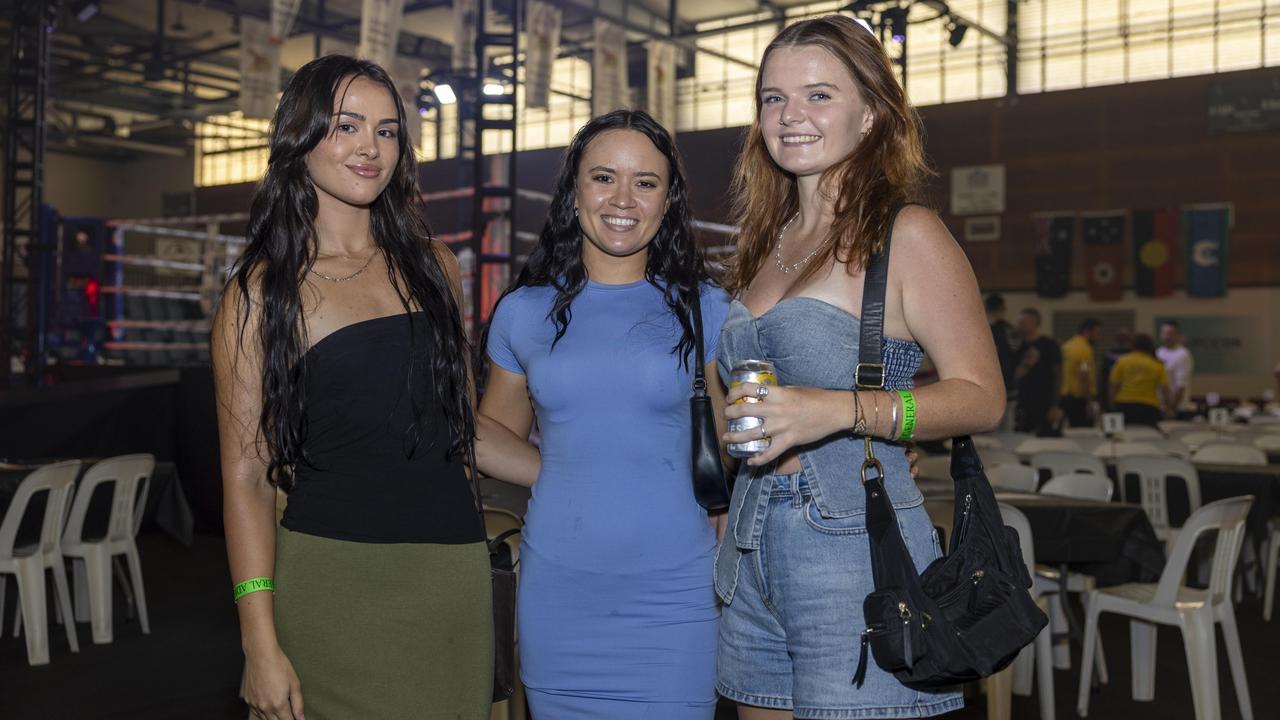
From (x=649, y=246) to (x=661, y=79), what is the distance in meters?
11.9

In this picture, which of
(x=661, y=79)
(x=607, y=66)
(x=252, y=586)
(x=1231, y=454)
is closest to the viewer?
(x=252, y=586)

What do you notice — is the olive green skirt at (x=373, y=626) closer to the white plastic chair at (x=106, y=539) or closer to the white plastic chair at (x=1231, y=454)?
the white plastic chair at (x=106, y=539)

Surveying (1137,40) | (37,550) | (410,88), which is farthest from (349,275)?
(1137,40)

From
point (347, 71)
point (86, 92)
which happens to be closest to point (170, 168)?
point (86, 92)

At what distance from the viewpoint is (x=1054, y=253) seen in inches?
636

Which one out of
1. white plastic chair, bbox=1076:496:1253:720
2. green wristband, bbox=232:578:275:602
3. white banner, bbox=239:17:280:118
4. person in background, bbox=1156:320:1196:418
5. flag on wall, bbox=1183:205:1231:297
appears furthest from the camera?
flag on wall, bbox=1183:205:1231:297

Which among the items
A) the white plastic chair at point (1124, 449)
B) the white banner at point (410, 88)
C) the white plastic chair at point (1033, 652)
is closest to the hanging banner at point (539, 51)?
the white banner at point (410, 88)

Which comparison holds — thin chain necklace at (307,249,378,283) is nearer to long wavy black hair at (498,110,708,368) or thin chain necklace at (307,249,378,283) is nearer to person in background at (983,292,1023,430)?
long wavy black hair at (498,110,708,368)

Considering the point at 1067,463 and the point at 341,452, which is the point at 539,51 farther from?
the point at 341,452

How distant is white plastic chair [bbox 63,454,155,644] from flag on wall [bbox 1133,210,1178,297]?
13.5 m

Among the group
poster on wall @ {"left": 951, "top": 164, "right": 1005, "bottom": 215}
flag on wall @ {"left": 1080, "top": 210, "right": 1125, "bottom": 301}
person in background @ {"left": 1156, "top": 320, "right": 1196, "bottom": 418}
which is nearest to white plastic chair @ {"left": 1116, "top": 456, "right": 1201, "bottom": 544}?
person in background @ {"left": 1156, "top": 320, "right": 1196, "bottom": 418}

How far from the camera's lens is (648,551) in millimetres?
1886

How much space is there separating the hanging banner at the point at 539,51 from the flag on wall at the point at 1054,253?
8.08m

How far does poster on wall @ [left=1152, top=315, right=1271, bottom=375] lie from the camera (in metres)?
15.1
